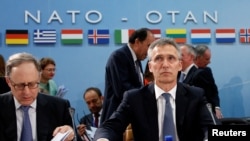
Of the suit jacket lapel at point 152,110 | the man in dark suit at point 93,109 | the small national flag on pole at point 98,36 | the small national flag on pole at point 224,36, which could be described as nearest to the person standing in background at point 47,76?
the man in dark suit at point 93,109

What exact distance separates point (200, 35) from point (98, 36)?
4.29ft

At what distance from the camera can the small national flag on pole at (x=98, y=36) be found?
5.21m

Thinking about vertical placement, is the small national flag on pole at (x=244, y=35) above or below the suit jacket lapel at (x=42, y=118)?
above

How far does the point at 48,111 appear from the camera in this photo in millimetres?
2049

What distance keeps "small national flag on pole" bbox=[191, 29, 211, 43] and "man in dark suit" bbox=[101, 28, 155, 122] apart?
189 centimetres

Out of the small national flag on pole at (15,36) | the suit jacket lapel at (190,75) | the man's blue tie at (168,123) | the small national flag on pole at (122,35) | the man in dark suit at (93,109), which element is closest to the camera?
the man's blue tie at (168,123)

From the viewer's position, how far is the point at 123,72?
3.33 meters

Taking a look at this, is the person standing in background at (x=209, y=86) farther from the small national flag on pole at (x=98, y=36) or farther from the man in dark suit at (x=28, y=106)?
the man in dark suit at (x=28, y=106)

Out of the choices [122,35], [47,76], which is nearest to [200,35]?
[122,35]

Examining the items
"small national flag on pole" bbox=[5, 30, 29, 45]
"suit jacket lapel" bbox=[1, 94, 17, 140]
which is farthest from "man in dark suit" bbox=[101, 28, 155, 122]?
"small national flag on pole" bbox=[5, 30, 29, 45]

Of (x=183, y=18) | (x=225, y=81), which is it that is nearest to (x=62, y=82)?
(x=183, y=18)

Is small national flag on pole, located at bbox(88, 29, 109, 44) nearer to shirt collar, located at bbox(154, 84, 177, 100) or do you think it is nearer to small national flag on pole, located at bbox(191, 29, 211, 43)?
small national flag on pole, located at bbox(191, 29, 211, 43)

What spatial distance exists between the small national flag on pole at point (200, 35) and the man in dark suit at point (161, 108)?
10.2 feet

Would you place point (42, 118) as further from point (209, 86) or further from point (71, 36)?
point (71, 36)
